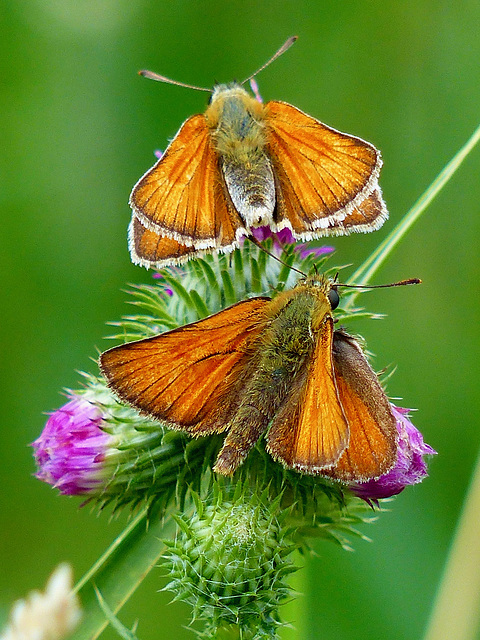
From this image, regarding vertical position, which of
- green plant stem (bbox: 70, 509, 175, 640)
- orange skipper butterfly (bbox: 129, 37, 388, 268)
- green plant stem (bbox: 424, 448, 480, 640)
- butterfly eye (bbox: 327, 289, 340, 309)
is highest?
orange skipper butterfly (bbox: 129, 37, 388, 268)

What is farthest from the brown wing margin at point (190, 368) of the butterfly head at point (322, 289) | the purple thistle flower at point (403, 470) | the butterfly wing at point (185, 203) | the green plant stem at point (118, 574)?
the purple thistle flower at point (403, 470)

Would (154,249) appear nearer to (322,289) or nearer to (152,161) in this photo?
(322,289)

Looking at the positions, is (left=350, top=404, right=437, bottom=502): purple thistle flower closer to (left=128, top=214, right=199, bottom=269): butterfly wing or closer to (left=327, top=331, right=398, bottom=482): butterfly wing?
(left=327, top=331, right=398, bottom=482): butterfly wing

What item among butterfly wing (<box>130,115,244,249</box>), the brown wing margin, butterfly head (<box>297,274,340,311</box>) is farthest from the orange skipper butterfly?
the brown wing margin

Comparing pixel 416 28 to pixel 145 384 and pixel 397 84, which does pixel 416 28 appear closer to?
pixel 397 84

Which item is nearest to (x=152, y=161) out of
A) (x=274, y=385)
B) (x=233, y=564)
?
(x=274, y=385)

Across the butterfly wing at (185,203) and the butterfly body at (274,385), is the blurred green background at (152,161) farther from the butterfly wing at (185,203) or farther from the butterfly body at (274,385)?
the butterfly wing at (185,203)

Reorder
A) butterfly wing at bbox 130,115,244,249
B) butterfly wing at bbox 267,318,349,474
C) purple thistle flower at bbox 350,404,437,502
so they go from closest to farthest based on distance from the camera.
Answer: butterfly wing at bbox 267,318,349,474, butterfly wing at bbox 130,115,244,249, purple thistle flower at bbox 350,404,437,502

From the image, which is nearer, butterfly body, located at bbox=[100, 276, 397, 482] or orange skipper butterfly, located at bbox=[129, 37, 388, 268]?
butterfly body, located at bbox=[100, 276, 397, 482]

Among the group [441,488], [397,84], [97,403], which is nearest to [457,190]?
[397,84]
